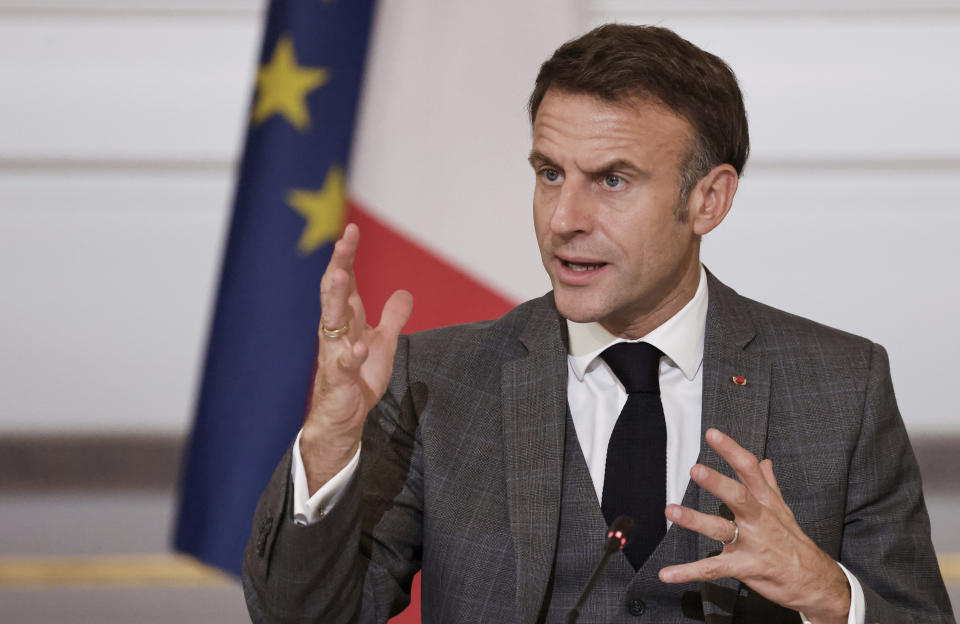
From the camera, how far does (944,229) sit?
399 centimetres

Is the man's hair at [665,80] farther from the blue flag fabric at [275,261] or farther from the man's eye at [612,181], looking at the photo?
the blue flag fabric at [275,261]

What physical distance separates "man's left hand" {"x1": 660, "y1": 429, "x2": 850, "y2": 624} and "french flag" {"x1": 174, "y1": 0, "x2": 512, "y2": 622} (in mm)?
1095

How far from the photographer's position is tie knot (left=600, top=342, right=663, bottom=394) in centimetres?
156

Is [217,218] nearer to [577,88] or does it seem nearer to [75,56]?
[75,56]

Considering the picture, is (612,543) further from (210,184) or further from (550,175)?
(210,184)

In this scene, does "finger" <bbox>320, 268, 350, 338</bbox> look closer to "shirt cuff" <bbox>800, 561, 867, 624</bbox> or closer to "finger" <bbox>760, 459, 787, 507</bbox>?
"finger" <bbox>760, 459, 787, 507</bbox>

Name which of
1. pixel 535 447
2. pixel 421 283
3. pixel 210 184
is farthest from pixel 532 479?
pixel 210 184

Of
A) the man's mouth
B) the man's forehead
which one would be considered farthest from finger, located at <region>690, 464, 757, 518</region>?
the man's forehead

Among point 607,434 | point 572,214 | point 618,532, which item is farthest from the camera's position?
point 607,434

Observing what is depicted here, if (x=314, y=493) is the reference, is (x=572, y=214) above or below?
above

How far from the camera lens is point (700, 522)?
124 centimetres

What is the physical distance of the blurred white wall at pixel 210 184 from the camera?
3.83 metres

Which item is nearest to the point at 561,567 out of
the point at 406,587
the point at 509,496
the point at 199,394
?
the point at 509,496

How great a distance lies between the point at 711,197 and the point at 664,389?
28 centimetres
